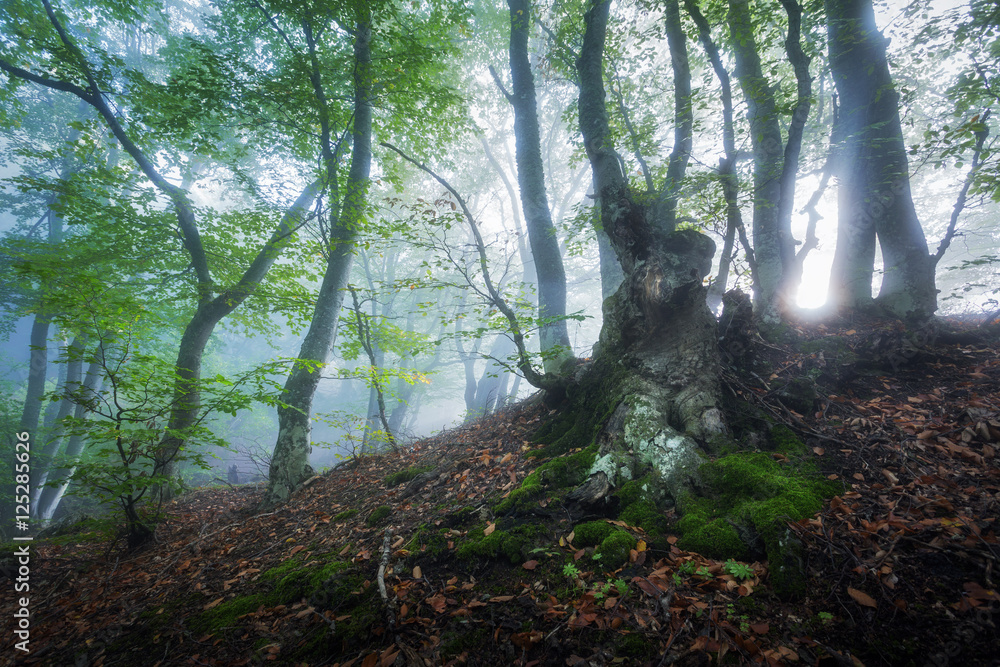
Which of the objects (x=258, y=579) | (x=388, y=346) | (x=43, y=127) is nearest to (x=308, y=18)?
(x=388, y=346)

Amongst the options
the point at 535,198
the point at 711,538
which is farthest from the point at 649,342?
the point at 535,198

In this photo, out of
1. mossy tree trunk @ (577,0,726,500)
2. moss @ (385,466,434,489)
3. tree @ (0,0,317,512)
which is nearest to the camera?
mossy tree trunk @ (577,0,726,500)

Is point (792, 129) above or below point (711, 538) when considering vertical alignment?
above

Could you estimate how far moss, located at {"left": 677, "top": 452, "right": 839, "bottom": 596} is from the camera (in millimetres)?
2249

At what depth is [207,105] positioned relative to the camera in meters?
7.54

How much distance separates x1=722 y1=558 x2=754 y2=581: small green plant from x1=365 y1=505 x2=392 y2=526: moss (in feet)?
11.2

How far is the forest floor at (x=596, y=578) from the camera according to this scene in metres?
1.84

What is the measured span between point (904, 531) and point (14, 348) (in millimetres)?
53142

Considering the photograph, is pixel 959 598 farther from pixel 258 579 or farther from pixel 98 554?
pixel 98 554

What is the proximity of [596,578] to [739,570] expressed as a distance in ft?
2.95

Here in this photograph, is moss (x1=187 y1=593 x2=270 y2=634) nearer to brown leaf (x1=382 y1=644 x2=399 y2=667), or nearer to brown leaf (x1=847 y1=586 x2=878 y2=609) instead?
brown leaf (x1=382 y1=644 x2=399 y2=667)

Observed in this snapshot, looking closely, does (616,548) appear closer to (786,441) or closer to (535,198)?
(786,441)

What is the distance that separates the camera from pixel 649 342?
4691 mm

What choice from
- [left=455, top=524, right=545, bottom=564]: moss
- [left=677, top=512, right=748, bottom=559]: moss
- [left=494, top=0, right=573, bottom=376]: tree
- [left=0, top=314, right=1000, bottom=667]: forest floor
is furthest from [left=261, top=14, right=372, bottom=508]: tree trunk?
[left=677, top=512, right=748, bottom=559]: moss
